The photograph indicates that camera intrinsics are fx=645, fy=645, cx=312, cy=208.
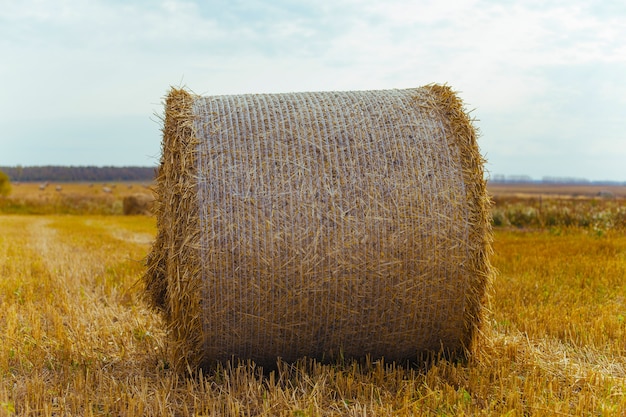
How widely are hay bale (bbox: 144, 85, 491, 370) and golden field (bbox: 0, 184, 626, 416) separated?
0.25 m

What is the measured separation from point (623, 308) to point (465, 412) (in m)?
3.76

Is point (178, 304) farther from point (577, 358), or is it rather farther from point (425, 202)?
point (577, 358)

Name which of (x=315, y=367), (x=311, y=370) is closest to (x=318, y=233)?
(x=315, y=367)

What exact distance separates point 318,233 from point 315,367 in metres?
0.99

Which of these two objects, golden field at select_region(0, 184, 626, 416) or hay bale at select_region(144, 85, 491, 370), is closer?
golden field at select_region(0, 184, 626, 416)

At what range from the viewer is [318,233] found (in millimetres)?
4145

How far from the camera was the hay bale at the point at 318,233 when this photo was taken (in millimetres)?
4141

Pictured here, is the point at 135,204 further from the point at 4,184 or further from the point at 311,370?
the point at 4,184

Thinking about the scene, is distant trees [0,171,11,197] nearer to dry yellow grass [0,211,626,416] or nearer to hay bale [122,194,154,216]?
hay bale [122,194,154,216]

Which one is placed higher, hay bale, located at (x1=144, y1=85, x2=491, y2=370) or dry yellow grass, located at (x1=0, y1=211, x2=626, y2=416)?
hay bale, located at (x1=144, y1=85, x2=491, y2=370)

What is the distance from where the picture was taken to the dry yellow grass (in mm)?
4031

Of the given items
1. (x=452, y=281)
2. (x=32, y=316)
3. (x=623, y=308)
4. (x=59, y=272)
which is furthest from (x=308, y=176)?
(x=59, y=272)

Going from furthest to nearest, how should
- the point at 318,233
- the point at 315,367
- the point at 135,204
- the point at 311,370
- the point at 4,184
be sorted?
the point at 4,184 → the point at 135,204 → the point at 311,370 → the point at 315,367 → the point at 318,233

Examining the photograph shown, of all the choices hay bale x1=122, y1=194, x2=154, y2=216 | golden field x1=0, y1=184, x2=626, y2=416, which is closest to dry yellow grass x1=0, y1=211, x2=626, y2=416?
golden field x1=0, y1=184, x2=626, y2=416
